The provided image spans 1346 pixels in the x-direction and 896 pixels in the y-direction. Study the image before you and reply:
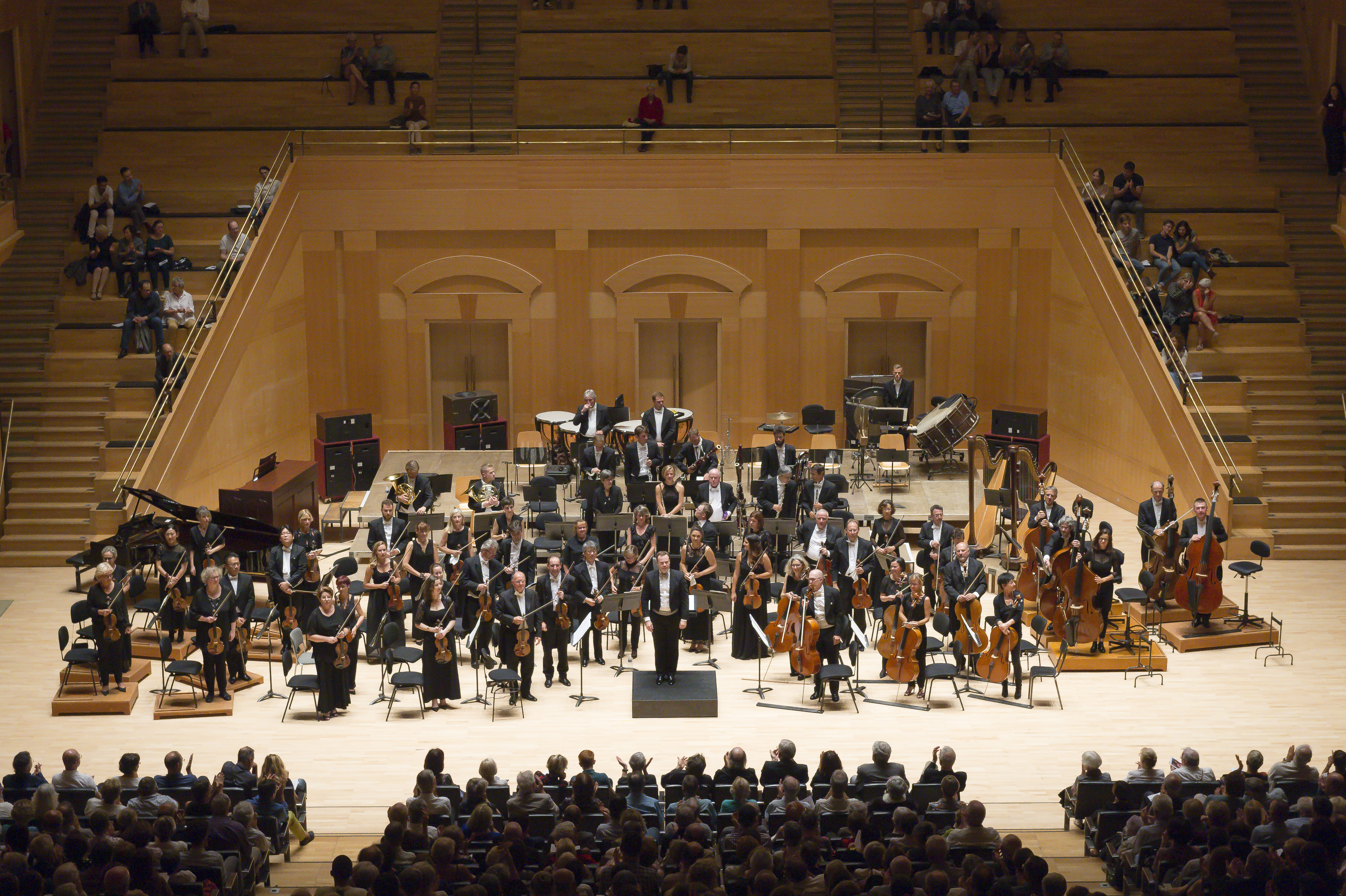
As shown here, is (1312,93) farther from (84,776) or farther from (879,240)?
(84,776)

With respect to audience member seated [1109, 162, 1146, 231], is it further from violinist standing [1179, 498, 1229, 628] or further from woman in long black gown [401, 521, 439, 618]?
woman in long black gown [401, 521, 439, 618]

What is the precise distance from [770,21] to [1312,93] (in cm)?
823

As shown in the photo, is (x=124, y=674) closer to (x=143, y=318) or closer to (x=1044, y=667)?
(x=143, y=318)

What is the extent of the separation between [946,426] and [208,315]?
31.1 ft

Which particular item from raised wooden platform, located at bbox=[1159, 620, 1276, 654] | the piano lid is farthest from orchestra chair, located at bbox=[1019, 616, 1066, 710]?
the piano lid

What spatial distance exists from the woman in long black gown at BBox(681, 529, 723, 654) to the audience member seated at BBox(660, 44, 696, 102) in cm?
1004

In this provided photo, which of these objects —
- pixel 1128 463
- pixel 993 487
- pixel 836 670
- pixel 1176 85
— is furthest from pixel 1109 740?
pixel 1176 85

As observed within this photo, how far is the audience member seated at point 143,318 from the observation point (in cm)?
2002

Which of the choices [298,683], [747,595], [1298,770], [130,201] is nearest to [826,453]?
[747,595]

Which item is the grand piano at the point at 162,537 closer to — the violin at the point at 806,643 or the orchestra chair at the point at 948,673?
the violin at the point at 806,643

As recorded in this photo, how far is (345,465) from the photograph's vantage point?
2141cm

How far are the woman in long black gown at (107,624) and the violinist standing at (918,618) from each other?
717cm

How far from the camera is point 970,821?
32.3 feet

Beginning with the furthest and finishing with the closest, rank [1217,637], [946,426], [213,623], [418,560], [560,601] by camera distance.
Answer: [946,426], [418,560], [1217,637], [560,601], [213,623]
